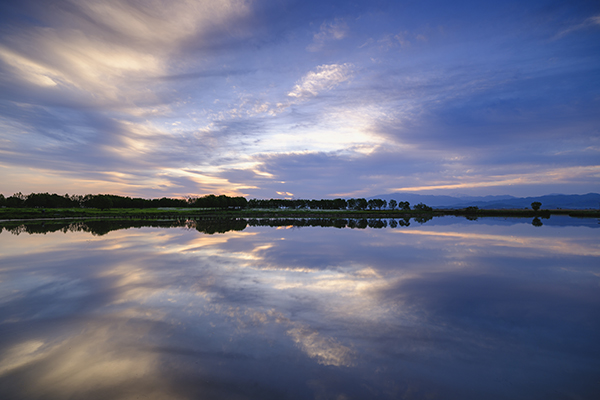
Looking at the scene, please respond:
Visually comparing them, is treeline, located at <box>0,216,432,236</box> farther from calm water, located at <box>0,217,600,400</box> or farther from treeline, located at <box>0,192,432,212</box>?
treeline, located at <box>0,192,432,212</box>

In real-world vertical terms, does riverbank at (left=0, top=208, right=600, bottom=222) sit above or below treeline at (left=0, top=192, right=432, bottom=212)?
below

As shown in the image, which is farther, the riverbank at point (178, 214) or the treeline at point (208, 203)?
the treeline at point (208, 203)

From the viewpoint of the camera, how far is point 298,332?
331 inches

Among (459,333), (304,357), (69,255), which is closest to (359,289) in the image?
(459,333)

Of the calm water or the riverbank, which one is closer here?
the calm water

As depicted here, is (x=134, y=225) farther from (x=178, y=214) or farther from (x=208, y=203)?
(x=208, y=203)

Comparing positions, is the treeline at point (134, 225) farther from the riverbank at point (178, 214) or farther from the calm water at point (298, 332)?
the calm water at point (298, 332)

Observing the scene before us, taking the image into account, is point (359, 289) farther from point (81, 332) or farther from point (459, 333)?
point (81, 332)

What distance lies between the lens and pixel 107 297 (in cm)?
1168

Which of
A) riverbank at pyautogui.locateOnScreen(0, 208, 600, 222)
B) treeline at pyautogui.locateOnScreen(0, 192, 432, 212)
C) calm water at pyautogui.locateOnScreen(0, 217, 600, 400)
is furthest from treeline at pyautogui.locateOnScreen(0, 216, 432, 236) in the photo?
treeline at pyautogui.locateOnScreen(0, 192, 432, 212)

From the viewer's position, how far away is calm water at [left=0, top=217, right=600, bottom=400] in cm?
604

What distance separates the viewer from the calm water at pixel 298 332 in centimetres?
604

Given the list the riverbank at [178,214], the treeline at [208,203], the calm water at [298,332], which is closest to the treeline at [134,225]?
the riverbank at [178,214]

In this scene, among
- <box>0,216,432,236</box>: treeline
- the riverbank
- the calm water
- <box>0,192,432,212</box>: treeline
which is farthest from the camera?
<box>0,192,432,212</box>: treeline
